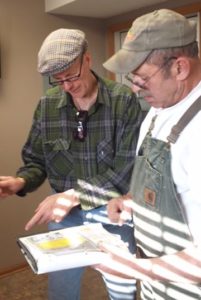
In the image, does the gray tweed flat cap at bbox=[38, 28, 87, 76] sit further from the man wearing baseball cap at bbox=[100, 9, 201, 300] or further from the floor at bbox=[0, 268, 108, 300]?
the floor at bbox=[0, 268, 108, 300]

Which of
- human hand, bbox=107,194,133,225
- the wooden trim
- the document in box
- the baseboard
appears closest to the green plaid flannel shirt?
human hand, bbox=107,194,133,225

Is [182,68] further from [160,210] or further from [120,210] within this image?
→ [120,210]

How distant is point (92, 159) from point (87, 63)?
1.16ft

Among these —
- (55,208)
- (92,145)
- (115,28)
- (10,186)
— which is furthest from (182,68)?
(115,28)

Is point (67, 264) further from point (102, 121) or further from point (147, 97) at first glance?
point (102, 121)

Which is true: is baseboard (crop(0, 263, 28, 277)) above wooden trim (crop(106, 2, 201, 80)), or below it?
below

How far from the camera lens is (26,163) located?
161cm

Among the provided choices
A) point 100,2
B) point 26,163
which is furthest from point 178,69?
point 100,2

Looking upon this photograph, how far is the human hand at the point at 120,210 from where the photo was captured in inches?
49.3

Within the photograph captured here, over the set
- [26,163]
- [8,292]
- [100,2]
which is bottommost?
[8,292]

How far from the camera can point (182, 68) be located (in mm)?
904

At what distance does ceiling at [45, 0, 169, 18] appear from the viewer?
7.29 feet

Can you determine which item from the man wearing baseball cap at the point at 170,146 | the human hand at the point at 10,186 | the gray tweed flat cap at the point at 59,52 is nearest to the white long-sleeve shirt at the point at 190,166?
the man wearing baseball cap at the point at 170,146

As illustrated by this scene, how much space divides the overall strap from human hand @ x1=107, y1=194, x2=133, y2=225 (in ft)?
1.27
